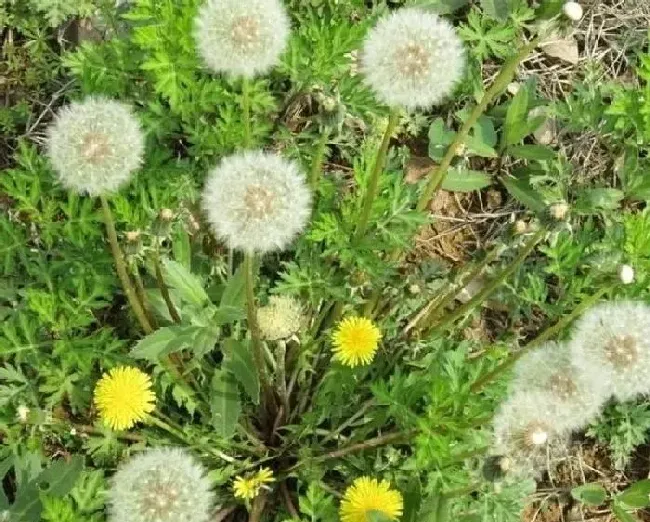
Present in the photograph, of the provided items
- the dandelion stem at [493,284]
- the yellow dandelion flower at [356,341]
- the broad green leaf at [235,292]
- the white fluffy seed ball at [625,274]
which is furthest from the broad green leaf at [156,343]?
the white fluffy seed ball at [625,274]

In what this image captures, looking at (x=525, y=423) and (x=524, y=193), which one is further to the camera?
(x=524, y=193)

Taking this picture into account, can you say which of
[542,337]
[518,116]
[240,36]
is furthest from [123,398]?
[518,116]

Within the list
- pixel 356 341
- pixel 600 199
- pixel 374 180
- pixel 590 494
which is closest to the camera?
pixel 374 180

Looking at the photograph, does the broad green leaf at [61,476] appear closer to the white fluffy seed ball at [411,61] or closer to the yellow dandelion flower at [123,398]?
the yellow dandelion flower at [123,398]

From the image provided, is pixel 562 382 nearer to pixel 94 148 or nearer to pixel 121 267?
pixel 121 267

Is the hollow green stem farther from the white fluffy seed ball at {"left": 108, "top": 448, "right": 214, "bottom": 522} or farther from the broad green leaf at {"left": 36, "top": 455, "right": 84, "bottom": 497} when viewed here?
the broad green leaf at {"left": 36, "top": 455, "right": 84, "bottom": 497}
